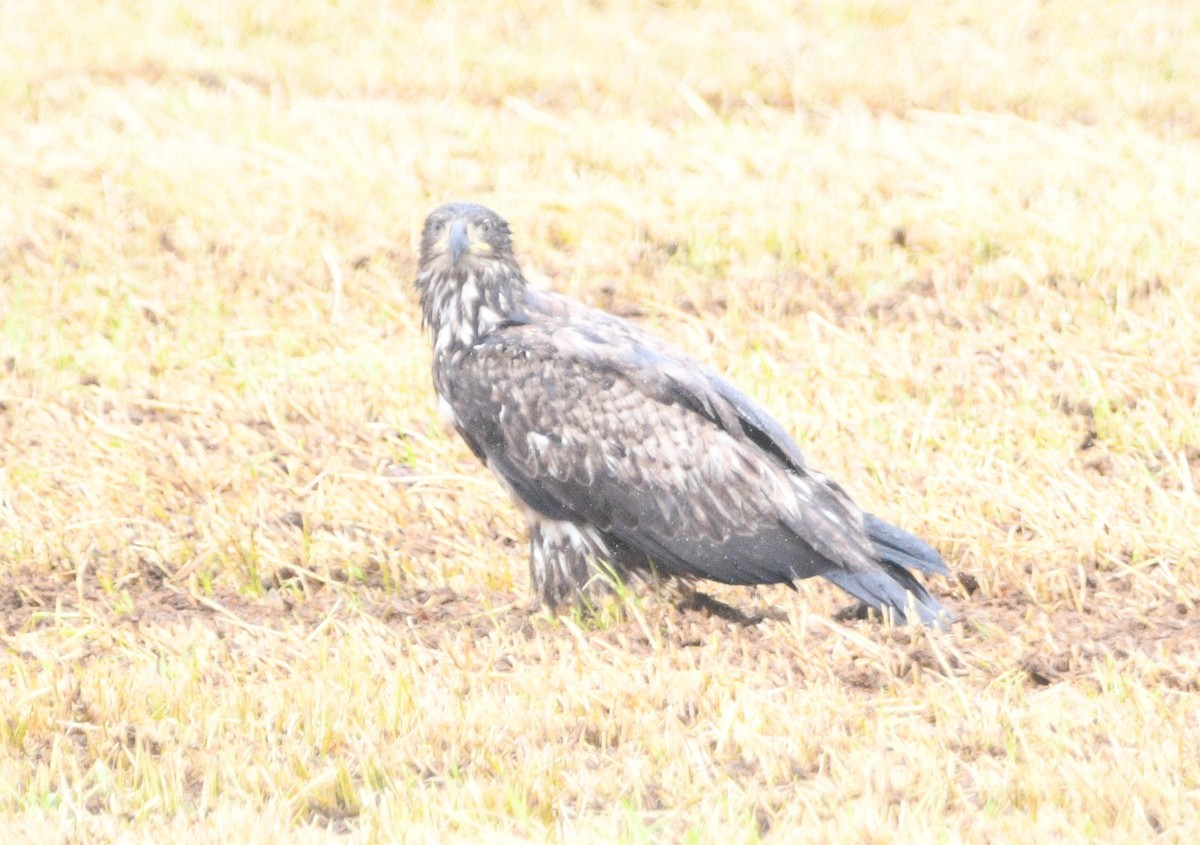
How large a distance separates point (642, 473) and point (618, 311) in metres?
2.91

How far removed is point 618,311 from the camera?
28.1 ft

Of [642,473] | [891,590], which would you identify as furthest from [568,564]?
[891,590]

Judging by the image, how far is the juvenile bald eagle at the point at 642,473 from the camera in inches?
223

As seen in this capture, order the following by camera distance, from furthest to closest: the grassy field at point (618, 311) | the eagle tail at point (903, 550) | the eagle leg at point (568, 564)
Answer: the eagle leg at point (568, 564) < the eagle tail at point (903, 550) < the grassy field at point (618, 311)

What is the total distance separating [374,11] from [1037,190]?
17.7 ft

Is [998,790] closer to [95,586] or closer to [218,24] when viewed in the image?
[95,586]

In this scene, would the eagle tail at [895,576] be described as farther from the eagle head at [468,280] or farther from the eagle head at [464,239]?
the eagle head at [464,239]

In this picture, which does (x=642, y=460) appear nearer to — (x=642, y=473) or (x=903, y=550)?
(x=642, y=473)

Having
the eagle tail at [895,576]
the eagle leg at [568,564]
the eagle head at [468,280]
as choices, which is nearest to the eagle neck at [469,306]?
the eagle head at [468,280]

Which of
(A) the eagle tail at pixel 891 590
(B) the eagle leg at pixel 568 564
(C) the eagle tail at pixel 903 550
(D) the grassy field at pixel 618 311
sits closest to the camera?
(D) the grassy field at pixel 618 311

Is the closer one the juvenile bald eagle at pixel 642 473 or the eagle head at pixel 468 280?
the juvenile bald eagle at pixel 642 473

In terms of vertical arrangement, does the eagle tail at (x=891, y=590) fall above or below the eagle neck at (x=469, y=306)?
below

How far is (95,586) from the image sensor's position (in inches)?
247

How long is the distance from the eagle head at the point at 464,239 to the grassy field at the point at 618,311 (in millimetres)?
1037
